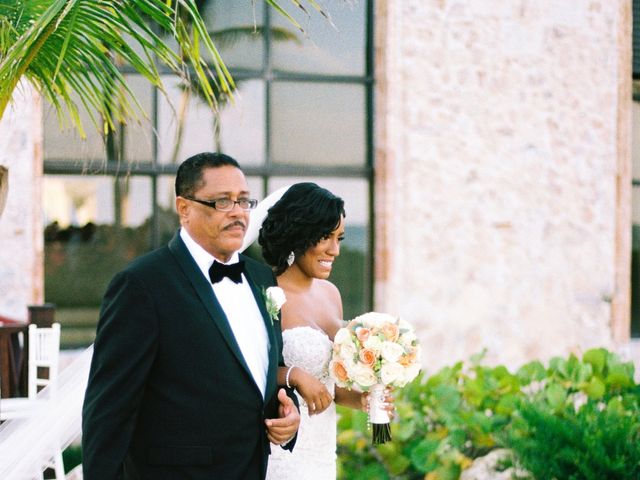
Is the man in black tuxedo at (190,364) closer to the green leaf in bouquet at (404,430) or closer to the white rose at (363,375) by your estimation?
the white rose at (363,375)

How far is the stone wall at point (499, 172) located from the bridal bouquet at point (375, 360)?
404 cm

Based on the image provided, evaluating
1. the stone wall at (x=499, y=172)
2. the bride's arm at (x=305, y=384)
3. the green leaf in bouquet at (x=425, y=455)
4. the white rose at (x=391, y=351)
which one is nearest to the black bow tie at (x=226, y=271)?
the bride's arm at (x=305, y=384)

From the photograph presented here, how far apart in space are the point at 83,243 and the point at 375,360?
4.20 m

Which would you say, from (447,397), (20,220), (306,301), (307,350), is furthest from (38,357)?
(307,350)

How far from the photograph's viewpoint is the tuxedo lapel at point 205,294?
2391 millimetres

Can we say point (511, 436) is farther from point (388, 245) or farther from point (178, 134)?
point (178, 134)

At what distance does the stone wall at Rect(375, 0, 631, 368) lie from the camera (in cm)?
747

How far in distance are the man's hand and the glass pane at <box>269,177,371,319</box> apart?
198 inches

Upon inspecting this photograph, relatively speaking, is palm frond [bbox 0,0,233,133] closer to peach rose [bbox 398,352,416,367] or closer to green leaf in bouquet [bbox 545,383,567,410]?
peach rose [bbox 398,352,416,367]

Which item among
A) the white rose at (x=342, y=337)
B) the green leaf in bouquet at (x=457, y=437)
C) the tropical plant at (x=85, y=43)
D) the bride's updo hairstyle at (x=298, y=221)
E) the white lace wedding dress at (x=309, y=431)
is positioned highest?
the tropical plant at (x=85, y=43)

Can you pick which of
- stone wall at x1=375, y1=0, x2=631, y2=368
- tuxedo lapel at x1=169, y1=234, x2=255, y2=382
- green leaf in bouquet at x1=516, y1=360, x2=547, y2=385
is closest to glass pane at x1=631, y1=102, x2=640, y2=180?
stone wall at x1=375, y1=0, x2=631, y2=368

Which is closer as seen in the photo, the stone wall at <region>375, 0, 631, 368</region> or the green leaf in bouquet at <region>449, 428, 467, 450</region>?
the green leaf in bouquet at <region>449, 428, 467, 450</region>

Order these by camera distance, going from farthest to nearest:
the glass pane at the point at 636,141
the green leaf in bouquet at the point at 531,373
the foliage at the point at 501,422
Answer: the glass pane at the point at 636,141, the green leaf in bouquet at the point at 531,373, the foliage at the point at 501,422

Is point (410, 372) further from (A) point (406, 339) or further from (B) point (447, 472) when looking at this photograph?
(B) point (447, 472)
